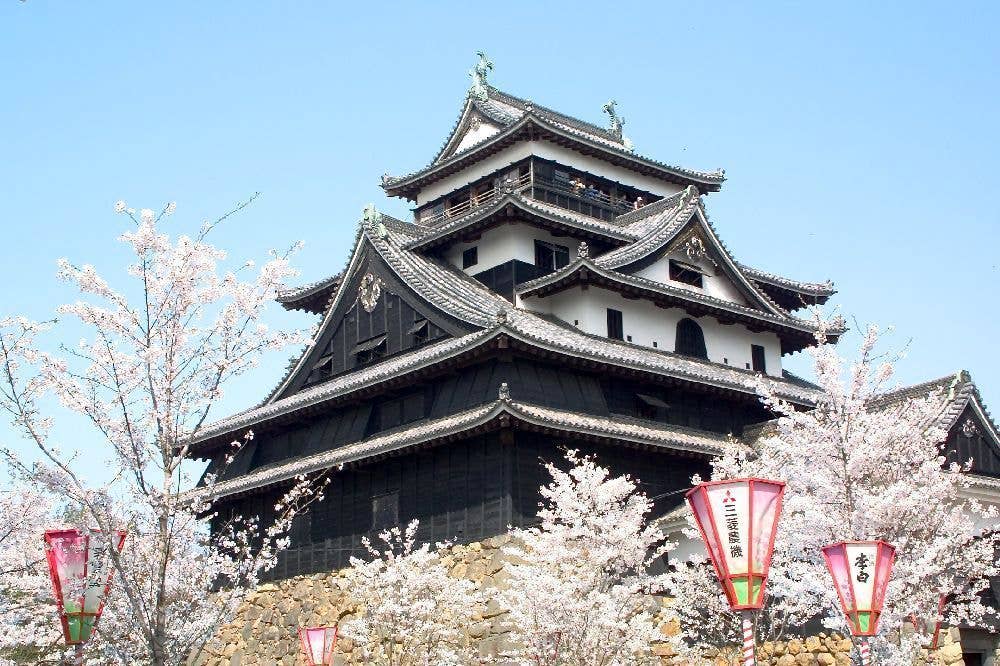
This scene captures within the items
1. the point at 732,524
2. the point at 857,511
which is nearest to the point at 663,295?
the point at 857,511

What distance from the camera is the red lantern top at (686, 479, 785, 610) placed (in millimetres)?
13398

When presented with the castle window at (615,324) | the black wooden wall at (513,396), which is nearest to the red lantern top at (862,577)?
the black wooden wall at (513,396)

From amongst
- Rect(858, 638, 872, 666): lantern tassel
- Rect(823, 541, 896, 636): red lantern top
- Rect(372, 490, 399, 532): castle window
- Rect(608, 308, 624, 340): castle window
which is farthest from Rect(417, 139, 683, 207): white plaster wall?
Rect(823, 541, 896, 636): red lantern top

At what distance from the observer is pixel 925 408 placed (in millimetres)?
24000

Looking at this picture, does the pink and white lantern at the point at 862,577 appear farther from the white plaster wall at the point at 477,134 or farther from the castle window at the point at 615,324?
the white plaster wall at the point at 477,134

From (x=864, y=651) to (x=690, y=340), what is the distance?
54.0ft

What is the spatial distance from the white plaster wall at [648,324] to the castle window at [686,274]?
1.21m

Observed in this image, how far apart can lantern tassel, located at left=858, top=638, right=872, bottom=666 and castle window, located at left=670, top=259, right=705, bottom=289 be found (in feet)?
56.9

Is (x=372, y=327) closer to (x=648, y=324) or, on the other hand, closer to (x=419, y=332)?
(x=419, y=332)

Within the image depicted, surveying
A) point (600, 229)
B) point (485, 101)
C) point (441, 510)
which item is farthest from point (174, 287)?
point (485, 101)

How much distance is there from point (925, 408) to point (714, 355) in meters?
11.9

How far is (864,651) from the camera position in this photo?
1977 centimetres

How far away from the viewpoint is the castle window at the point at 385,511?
29.6 meters

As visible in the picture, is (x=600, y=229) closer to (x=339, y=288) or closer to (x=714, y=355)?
(x=714, y=355)
